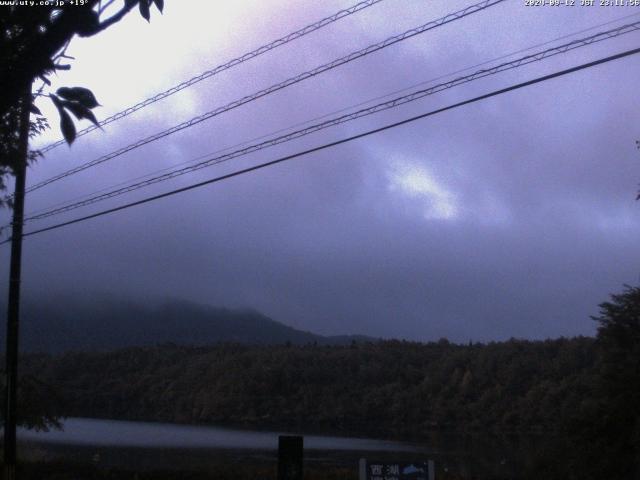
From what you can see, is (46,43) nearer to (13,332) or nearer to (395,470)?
(395,470)

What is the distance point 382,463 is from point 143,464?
1734cm

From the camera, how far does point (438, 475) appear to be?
23.7 m

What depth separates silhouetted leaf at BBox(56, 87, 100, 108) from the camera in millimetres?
5863

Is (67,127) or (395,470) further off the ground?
(67,127)

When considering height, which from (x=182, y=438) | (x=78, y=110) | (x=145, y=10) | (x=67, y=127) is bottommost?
(x=182, y=438)

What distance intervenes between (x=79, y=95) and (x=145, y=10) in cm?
73

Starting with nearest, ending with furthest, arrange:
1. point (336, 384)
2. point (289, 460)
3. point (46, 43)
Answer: point (46, 43)
point (289, 460)
point (336, 384)

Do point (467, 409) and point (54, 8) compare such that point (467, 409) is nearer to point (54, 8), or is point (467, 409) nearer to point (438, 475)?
point (438, 475)

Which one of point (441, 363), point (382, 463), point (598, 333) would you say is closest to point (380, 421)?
point (441, 363)

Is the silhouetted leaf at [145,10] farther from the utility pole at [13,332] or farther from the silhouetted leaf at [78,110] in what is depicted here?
the utility pole at [13,332]

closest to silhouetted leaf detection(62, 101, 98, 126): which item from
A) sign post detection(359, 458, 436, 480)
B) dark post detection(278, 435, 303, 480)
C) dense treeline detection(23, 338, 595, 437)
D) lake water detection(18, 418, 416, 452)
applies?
dark post detection(278, 435, 303, 480)

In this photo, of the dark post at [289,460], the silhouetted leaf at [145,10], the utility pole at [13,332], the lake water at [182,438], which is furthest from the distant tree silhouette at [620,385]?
the silhouetted leaf at [145,10]

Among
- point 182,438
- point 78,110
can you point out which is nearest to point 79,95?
point 78,110

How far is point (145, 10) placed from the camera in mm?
6004
